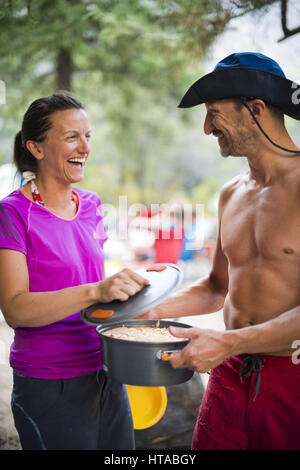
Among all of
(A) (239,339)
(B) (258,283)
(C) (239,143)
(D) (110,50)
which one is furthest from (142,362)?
(D) (110,50)

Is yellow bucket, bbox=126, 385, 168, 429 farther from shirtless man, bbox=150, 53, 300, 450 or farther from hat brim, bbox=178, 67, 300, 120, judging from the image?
hat brim, bbox=178, 67, 300, 120

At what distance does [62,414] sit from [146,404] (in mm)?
855

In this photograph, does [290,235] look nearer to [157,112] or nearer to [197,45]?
[197,45]

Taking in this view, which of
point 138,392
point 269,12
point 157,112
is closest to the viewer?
point 138,392

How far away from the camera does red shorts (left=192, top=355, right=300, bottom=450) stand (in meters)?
1.54

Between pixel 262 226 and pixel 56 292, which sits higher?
pixel 262 226

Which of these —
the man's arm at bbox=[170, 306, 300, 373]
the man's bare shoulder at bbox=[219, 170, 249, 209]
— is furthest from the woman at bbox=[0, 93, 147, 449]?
the man's bare shoulder at bbox=[219, 170, 249, 209]

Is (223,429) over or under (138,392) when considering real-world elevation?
over

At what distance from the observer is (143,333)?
5.19 feet

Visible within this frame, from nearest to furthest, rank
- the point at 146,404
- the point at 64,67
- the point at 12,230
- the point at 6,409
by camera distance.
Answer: the point at 12,230
the point at 146,404
the point at 6,409
the point at 64,67

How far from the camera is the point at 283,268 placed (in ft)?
5.10

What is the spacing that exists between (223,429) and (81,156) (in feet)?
4.17

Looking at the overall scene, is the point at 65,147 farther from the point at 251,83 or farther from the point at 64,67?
the point at 64,67
